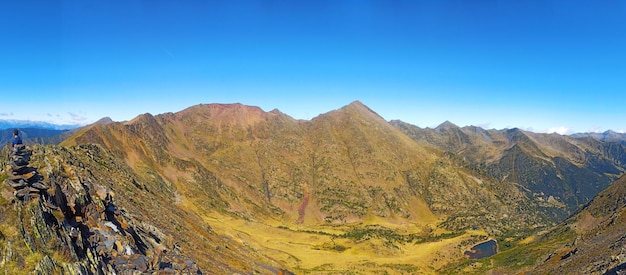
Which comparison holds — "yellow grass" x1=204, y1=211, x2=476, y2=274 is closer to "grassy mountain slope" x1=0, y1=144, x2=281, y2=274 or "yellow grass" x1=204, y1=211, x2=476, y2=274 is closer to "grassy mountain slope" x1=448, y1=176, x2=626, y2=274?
"grassy mountain slope" x1=448, y1=176, x2=626, y2=274

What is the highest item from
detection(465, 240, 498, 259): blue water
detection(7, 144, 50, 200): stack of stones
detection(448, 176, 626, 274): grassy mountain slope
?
detection(7, 144, 50, 200): stack of stones

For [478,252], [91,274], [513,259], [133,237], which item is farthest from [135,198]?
[478,252]

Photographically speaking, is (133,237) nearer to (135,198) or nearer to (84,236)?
(84,236)

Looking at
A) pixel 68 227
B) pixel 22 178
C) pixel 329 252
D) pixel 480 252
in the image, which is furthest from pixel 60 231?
pixel 480 252

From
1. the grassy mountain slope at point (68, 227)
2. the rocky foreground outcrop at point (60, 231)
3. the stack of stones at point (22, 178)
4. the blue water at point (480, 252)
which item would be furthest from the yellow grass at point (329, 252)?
the stack of stones at point (22, 178)

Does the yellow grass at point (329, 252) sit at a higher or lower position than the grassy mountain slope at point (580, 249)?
lower

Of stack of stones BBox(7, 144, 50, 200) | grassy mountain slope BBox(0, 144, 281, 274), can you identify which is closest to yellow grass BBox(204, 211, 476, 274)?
grassy mountain slope BBox(0, 144, 281, 274)

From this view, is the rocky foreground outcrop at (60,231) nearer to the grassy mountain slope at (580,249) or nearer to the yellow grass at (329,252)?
the grassy mountain slope at (580,249)

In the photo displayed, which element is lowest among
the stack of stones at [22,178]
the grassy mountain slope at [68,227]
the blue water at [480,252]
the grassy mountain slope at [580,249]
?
the blue water at [480,252]

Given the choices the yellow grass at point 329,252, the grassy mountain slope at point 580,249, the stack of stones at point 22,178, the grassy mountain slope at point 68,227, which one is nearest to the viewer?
the grassy mountain slope at point 68,227
